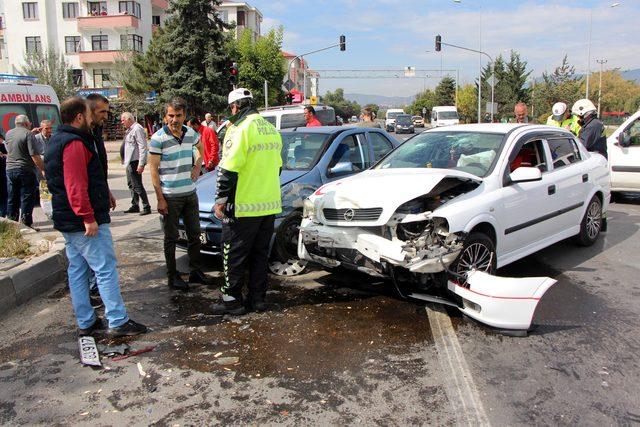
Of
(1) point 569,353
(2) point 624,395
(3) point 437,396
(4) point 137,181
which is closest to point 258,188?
(3) point 437,396

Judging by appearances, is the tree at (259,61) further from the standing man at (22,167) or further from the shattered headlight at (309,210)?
the shattered headlight at (309,210)

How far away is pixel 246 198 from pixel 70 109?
1581mm

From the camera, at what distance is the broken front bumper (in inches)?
173

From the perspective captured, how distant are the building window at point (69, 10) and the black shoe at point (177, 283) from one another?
49.1 meters

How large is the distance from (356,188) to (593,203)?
12.5 feet

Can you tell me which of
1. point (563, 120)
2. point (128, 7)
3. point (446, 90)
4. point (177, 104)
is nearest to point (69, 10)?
point (128, 7)

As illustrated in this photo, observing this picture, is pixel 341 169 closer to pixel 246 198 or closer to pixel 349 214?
pixel 349 214

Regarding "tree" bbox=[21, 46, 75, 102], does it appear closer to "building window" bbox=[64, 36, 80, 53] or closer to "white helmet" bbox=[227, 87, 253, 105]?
"building window" bbox=[64, 36, 80, 53]

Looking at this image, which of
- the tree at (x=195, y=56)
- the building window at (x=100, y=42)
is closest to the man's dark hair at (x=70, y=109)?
the tree at (x=195, y=56)

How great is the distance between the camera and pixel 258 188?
4.70m

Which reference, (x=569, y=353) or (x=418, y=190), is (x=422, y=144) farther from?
(x=569, y=353)

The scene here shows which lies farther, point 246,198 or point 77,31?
point 77,31

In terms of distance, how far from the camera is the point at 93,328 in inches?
179

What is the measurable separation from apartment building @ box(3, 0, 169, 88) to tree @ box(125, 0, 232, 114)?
47.8ft
